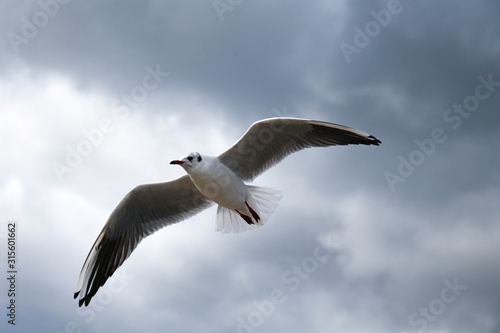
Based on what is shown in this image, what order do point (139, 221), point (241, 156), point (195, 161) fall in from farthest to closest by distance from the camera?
1. point (139, 221)
2. point (241, 156)
3. point (195, 161)

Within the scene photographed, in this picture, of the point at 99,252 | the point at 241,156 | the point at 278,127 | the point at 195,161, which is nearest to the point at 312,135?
the point at 278,127

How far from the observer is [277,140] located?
6.66 m

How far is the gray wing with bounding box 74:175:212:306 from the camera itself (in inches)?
274

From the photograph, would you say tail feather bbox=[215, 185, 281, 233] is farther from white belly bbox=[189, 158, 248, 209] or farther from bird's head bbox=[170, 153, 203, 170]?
bird's head bbox=[170, 153, 203, 170]

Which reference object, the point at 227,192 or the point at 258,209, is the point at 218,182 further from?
the point at 258,209

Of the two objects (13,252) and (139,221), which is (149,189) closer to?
(139,221)

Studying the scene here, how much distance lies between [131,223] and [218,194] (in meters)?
1.32

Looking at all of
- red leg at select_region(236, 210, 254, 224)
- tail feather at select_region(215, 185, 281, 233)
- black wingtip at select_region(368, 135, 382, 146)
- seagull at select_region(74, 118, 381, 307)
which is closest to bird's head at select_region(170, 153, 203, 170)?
seagull at select_region(74, 118, 381, 307)

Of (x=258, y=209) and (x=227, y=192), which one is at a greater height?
(x=227, y=192)

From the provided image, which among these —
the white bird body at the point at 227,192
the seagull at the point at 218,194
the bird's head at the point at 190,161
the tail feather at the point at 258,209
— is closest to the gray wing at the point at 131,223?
the seagull at the point at 218,194

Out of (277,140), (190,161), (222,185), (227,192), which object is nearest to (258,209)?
(227,192)

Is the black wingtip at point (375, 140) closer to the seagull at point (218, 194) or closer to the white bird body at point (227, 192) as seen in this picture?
the seagull at point (218, 194)

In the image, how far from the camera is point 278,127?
6480 millimetres

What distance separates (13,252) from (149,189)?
6.26ft
